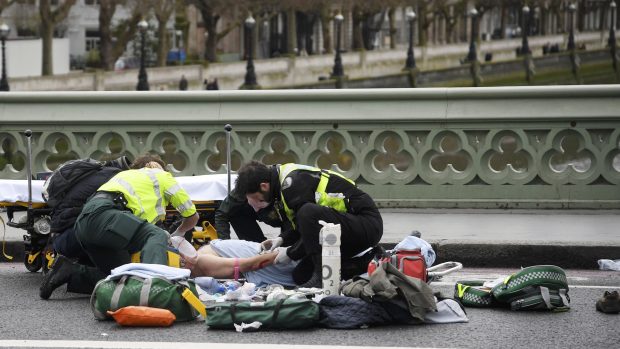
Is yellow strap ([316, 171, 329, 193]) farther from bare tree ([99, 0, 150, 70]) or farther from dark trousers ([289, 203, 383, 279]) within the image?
bare tree ([99, 0, 150, 70])

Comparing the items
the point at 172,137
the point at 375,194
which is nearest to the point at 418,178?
the point at 375,194

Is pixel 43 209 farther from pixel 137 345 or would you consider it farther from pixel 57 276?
pixel 137 345

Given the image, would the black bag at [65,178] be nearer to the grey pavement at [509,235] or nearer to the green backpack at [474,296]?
the grey pavement at [509,235]

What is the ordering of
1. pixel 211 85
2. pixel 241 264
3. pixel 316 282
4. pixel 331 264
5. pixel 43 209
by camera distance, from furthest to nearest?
pixel 211 85 < pixel 43 209 < pixel 241 264 < pixel 316 282 < pixel 331 264

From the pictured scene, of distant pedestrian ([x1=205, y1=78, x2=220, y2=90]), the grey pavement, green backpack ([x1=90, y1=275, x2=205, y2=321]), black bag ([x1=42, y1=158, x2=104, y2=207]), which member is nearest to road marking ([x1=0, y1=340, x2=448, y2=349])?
green backpack ([x1=90, y1=275, x2=205, y2=321])

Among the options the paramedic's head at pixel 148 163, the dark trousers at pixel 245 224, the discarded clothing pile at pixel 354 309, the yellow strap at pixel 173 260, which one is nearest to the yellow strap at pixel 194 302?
the discarded clothing pile at pixel 354 309

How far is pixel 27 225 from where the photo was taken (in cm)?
1117

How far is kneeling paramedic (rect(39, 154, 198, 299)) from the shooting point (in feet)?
32.7

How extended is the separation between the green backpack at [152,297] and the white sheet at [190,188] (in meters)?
2.32

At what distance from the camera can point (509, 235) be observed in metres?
12.4

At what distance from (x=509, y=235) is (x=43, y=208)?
382cm

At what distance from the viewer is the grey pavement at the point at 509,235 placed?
11.8m

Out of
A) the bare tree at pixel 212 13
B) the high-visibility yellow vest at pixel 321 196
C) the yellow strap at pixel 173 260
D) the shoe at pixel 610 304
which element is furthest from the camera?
the bare tree at pixel 212 13

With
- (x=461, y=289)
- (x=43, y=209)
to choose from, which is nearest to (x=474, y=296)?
(x=461, y=289)
